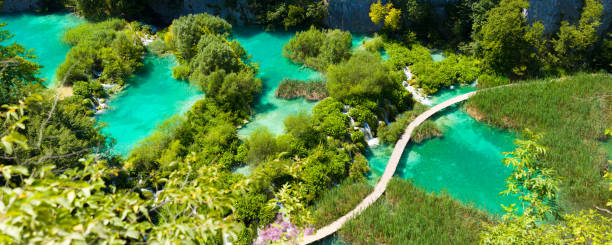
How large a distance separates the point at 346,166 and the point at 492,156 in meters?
7.46

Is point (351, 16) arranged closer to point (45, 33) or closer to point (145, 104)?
point (145, 104)

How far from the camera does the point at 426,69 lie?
23453mm

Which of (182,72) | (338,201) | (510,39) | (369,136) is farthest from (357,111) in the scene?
(182,72)

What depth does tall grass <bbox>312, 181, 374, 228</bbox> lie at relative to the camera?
14.8m

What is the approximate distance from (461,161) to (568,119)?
614 centimetres

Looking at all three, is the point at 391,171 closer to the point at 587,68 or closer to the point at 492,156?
the point at 492,156

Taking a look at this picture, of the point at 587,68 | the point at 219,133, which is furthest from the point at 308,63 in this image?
the point at 587,68

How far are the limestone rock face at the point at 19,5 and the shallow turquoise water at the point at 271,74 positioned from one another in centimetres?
1898

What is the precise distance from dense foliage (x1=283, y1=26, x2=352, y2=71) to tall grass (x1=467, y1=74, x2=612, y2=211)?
8.67 metres

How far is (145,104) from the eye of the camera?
22.1 metres

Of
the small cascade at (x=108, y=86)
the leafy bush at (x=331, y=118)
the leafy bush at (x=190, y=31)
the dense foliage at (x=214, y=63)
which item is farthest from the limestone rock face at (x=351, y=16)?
the small cascade at (x=108, y=86)

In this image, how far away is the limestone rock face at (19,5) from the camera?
31.9 metres

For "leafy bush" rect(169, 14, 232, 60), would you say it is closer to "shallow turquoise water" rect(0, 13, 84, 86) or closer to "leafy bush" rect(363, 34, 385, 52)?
"shallow turquoise water" rect(0, 13, 84, 86)

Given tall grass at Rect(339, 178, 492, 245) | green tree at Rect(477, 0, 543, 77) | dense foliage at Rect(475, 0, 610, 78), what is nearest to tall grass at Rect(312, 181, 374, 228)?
tall grass at Rect(339, 178, 492, 245)
